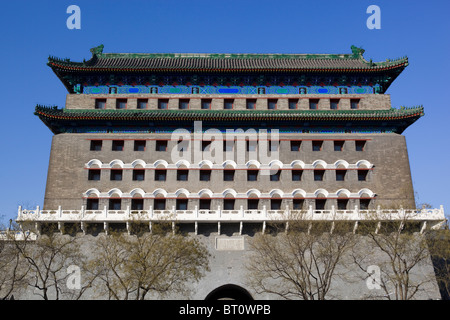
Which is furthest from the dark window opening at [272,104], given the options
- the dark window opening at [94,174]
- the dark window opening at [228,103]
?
the dark window opening at [94,174]

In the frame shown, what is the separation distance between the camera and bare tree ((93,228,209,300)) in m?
35.0

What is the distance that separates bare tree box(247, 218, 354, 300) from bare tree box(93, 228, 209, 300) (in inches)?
167

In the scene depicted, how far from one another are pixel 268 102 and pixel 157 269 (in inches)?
817

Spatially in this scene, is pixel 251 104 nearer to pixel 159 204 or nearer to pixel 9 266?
pixel 159 204

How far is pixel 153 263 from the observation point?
36.3 meters

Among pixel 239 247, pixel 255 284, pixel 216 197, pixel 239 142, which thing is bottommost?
pixel 255 284

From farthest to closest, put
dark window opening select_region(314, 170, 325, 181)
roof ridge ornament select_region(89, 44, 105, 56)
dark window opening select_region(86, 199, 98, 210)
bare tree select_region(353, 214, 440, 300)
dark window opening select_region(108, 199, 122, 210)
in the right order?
roof ridge ornament select_region(89, 44, 105, 56), dark window opening select_region(314, 170, 325, 181), dark window opening select_region(108, 199, 122, 210), dark window opening select_region(86, 199, 98, 210), bare tree select_region(353, 214, 440, 300)

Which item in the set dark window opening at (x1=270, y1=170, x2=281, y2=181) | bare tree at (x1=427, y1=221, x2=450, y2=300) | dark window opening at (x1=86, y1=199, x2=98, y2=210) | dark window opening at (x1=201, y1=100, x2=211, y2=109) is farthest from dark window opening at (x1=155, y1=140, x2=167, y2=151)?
bare tree at (x1=427, y1=221, x2=450, y2=300)

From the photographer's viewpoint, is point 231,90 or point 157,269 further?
point 231,90

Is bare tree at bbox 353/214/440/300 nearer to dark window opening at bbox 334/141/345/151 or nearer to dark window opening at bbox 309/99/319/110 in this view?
dark window opening at bbox 334/141/345/151

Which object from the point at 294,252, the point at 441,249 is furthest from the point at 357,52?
the point at 294,252
